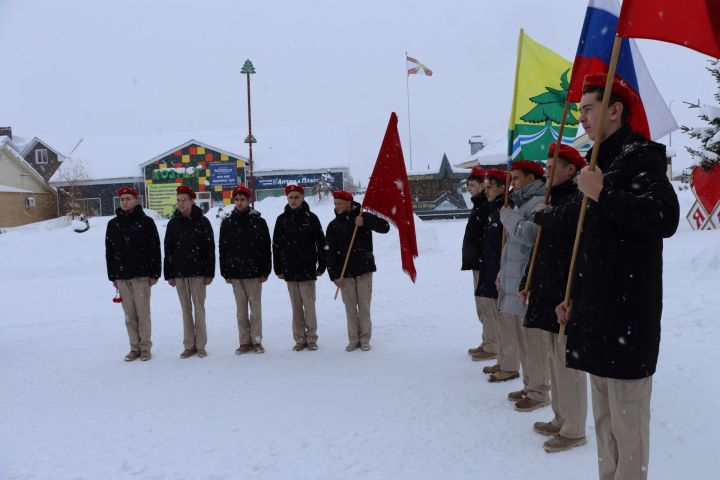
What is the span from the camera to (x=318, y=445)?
388 centimetres

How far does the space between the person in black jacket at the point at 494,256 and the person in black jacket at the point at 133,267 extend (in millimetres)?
3953

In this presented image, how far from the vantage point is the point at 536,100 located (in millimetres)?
5145

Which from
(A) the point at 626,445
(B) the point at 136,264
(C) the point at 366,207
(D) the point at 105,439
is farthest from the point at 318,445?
(B) the point at 136,264

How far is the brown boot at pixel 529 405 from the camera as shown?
4316 mm

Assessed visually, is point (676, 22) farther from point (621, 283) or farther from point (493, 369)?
point (493, 369)

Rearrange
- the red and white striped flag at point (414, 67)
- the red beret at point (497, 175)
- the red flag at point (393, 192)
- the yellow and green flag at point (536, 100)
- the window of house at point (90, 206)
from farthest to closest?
the window of house at point (90, 206)
the red and white striped flag at point (414, 67)
the red flag at point (393, 192)
the red beret at point (497, 175)
the yellow and green flag at point (536, 100)

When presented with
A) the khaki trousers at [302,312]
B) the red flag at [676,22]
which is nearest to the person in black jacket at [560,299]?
the red flag at [676,22]

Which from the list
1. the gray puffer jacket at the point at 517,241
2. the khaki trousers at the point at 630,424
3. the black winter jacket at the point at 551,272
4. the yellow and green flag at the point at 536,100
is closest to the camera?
the khaki trousers at the point at 630,424

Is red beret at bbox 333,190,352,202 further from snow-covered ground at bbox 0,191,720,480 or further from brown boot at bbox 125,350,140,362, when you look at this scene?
brown boot at bbox 125,350,140,362

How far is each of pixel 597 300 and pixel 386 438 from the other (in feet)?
6.78

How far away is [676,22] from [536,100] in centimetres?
262

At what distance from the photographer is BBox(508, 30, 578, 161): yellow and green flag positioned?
4.98 metres

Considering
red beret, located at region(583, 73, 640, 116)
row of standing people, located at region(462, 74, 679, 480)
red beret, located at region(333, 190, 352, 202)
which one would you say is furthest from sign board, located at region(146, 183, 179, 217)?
red beret, located at region(583, 73, 640, 116)

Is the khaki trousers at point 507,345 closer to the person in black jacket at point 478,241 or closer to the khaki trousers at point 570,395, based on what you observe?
the person in black jacket at point 478,241
